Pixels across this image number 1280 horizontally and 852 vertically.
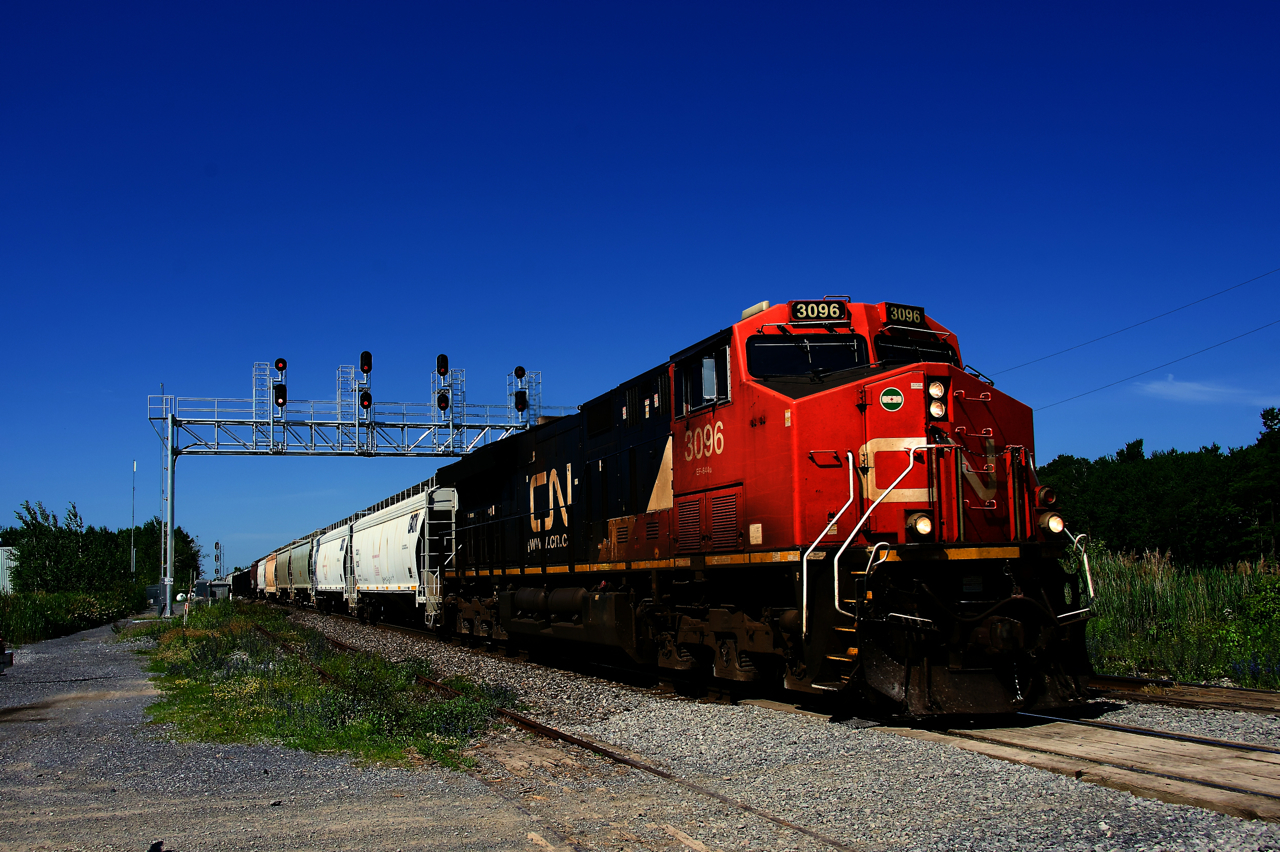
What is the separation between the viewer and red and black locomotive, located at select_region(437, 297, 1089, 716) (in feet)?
27.9

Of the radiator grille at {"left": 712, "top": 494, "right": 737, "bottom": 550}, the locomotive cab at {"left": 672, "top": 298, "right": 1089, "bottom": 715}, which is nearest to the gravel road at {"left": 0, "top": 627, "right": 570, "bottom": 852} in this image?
the locomotive cab at {"left": 672, "top": 298, "right": 1089, "bottom": 715}

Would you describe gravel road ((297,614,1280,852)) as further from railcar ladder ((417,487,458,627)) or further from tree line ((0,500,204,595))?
tree line ((0,500,204,595))

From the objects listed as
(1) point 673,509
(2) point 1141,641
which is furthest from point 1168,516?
(1) point 673,509

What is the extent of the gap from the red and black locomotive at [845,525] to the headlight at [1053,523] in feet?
0.08

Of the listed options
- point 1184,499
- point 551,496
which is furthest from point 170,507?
point 1184,499

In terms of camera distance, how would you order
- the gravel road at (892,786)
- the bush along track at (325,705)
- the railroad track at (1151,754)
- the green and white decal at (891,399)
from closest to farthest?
the gravel road at (892,786)
the railroad track at (1151,754)
the green and white decal at (891,399)
the bush along track at (325,705)

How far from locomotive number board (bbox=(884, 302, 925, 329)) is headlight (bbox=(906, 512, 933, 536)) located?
2.57 m

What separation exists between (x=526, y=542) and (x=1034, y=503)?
384 inches

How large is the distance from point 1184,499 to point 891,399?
240ft

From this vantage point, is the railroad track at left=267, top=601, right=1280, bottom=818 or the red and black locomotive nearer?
the railroad track at left=267, top=601, right=1280, bottom=818

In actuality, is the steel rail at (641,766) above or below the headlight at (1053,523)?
below

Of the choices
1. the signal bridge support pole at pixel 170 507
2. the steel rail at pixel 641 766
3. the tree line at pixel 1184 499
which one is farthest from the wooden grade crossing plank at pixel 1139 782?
the tree line at pixel 1184 499

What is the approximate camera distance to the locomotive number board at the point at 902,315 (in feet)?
34.2

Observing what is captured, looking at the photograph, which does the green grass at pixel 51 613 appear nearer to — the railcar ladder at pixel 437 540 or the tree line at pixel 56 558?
the tree line at pixel 56 558
